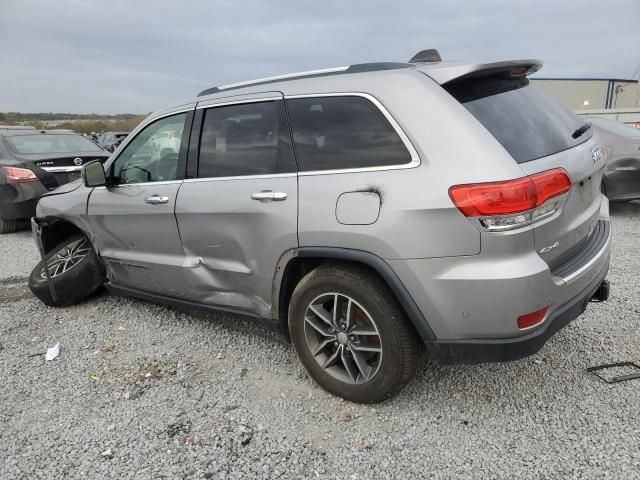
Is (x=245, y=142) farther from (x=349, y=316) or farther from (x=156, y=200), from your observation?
(x=349, y=316)

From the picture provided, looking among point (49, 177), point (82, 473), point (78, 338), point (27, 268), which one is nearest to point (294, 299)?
point (82, 473)

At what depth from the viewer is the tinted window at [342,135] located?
244 centimetres

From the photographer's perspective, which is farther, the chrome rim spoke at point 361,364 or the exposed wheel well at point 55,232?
the exposed wheel well at point 55,232

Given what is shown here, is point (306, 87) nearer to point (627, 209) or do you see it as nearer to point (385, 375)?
point (385, 375)

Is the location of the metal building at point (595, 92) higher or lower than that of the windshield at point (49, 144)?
higher

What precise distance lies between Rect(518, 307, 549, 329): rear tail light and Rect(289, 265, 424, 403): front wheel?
20.8 inches

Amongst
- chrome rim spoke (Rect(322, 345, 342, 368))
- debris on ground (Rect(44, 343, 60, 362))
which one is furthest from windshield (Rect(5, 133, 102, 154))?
chrome rim spoke (Rect(322, 345, 342, 368))

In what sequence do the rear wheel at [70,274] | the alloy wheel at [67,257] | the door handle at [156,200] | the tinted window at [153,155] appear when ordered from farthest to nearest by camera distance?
1. the alloy wheel at [67,257]
2. the rear wheel at [70,274]
3. the tinted window at [153,155]
4. the door handle at [156,200]

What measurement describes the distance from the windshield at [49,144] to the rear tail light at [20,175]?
0.61 metres

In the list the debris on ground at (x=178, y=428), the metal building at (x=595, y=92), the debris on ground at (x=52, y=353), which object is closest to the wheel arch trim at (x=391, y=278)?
the debris on ground at (x=178, y=428)

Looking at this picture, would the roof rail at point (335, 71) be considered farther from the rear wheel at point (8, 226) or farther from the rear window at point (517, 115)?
the rear wheel at point (8, 226)

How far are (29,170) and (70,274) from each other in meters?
3.62

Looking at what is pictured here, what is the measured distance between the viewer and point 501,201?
213cm

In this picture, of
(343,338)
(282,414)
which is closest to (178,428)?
(282,414)
